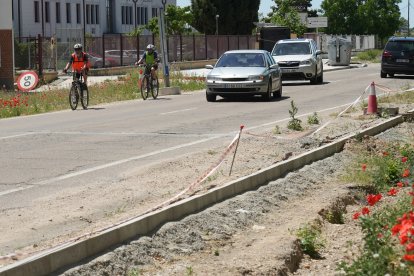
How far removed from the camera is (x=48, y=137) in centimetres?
1831

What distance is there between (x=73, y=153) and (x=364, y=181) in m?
4.52

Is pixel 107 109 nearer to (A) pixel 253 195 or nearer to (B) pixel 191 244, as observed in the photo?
(A) pixel 253 195

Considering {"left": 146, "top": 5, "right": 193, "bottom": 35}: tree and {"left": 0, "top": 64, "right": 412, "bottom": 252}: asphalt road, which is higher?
{"left": 146, "top": 5, "right": 193, "bottom": 35}: tree

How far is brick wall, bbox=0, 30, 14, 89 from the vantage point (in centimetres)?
4478

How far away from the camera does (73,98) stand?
27219 millimetres

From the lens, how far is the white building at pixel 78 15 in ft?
268

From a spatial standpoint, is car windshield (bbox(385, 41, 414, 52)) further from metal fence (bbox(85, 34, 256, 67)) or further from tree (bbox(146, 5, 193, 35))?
tree (bbox(146, 5, 193, 35))

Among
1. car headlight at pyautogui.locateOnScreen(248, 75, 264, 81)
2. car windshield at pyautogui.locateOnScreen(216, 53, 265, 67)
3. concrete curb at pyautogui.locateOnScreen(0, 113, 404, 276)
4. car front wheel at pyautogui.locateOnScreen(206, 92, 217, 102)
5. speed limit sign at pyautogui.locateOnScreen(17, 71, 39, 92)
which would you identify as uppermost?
car windshield at pyautogui.locateOnScreen(216, 53, 265, 67)

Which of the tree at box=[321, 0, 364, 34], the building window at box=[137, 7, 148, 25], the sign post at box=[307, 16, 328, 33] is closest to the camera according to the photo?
the sign post at box=[307, 16, 328, 33]

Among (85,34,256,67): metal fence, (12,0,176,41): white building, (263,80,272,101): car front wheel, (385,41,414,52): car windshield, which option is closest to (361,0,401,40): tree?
(12,0,176,41): white building

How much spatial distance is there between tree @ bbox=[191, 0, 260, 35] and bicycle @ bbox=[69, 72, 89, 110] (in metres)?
65.2

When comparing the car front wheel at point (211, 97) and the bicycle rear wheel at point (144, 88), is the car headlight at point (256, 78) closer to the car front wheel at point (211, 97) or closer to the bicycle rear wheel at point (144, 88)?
the car front wheel at point (211, 97)

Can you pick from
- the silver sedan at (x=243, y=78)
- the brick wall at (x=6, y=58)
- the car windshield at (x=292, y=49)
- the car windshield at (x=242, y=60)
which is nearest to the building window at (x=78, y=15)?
the brick wall at (x=6, y=58)

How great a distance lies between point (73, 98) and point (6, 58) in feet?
60.6
